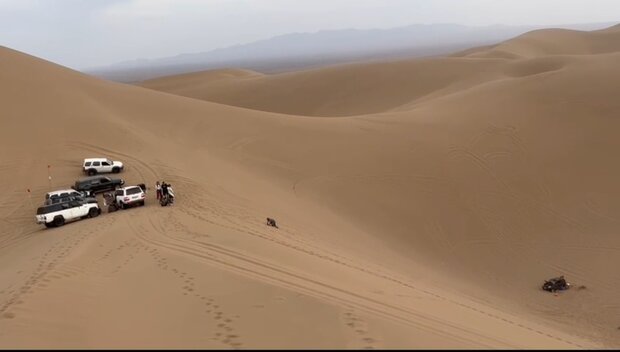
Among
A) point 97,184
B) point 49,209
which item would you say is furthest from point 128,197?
point 49,209

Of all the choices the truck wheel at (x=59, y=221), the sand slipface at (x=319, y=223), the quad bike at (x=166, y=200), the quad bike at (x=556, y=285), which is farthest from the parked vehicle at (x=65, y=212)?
the quad bike at (x=556, y=285)

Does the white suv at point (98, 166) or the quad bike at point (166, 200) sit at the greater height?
the white suv at point (98, 166)

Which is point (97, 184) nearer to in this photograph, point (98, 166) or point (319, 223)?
point (98, 166)

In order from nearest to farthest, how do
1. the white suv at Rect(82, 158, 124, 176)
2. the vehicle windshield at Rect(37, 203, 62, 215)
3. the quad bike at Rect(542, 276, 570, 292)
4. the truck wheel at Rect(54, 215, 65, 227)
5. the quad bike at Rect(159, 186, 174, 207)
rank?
the quad bike at Rect(542, 276, 570, 292) → the vehicle windshield at Rect(37, 203, 62, 215) → the truck wheel at Rect(54, 215, 65, 227) → the quad bike at Rect(159, 186, 174, 207) → the white suv at Rect(82, 158, 124, 176)

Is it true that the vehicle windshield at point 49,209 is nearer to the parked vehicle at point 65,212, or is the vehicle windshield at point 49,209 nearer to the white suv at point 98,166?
the parked vehicle at point 65,212

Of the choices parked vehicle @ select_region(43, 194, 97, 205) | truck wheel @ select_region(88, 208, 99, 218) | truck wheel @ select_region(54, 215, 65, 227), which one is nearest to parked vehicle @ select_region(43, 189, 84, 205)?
parked vehicle @ select_region(43, 194, 97, 205)

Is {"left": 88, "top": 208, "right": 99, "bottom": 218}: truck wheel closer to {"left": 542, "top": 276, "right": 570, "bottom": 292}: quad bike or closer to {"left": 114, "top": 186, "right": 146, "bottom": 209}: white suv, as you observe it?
{"left": 114, "top": 186, "right": 146, "bottom": 209}: white suv
